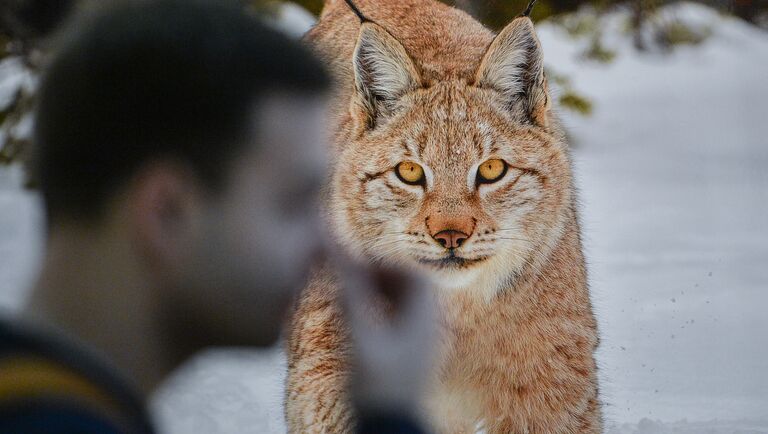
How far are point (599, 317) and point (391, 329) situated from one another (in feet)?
5.66

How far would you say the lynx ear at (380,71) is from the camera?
9.59 ft

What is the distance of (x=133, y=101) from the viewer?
132 cm

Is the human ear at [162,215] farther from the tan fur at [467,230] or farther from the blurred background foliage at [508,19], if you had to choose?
the blurred background foliage at [508,19]

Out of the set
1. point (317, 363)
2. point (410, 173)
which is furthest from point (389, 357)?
point (317, 363)

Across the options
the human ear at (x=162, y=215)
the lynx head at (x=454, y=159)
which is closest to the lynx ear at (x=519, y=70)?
the lynx head at (x=454, y=159)

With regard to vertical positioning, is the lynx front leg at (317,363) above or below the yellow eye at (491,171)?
below

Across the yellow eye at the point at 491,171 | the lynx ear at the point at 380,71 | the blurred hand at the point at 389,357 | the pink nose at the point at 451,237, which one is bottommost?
the pink nose at the point at 451,237

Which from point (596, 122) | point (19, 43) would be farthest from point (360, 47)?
point (596, 122)

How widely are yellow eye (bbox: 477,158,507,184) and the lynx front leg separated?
580 mm

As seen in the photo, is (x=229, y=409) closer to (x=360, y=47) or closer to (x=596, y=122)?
(x=360, y=47)

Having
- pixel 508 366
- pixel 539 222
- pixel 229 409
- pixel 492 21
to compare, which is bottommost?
pixel 229 409

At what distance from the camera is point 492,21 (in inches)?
162

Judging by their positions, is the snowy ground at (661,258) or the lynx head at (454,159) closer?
the lynx head at (454,159)

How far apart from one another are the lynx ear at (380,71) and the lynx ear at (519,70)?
0.65 feet
